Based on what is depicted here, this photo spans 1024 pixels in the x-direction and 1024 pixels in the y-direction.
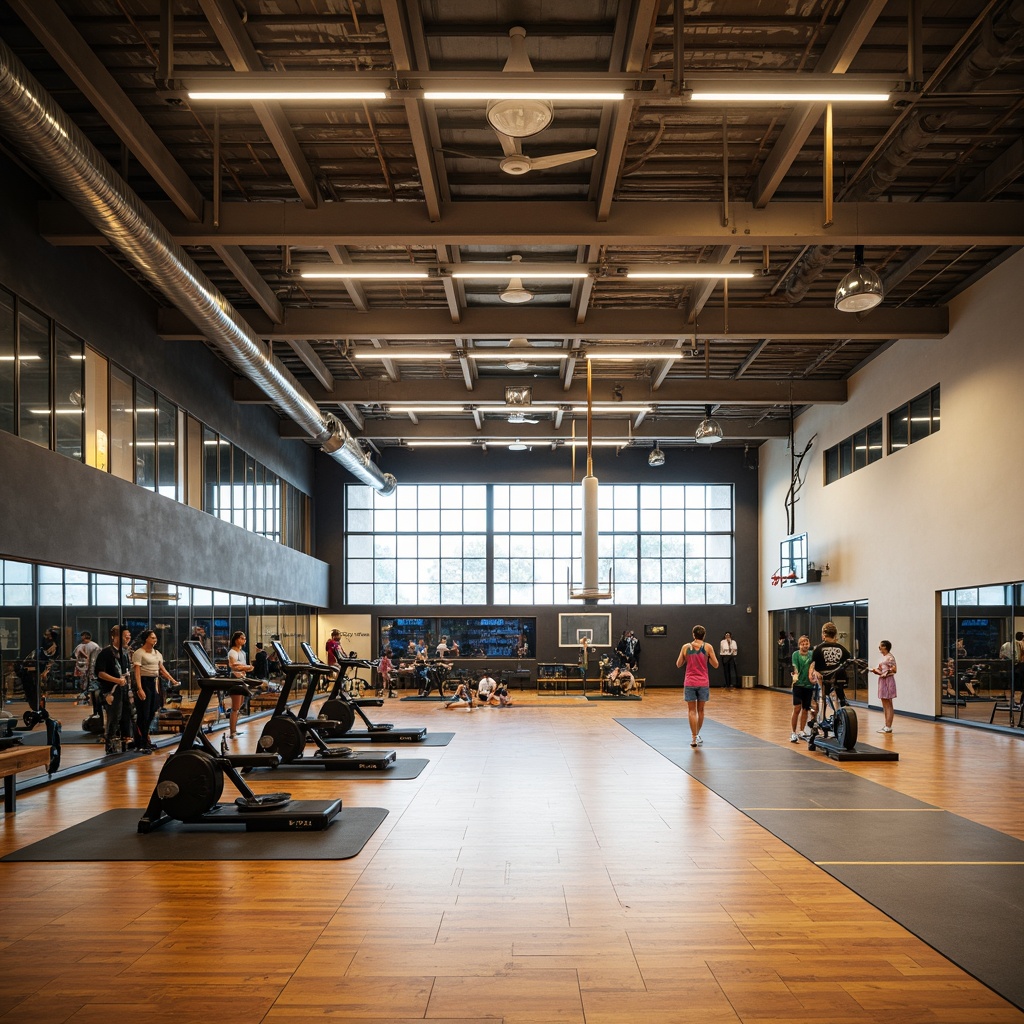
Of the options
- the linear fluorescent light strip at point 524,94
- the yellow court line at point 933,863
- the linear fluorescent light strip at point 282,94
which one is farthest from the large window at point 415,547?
the yellow court line at point 933,863

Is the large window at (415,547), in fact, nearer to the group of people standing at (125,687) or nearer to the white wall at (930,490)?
the white wall at (930,490)

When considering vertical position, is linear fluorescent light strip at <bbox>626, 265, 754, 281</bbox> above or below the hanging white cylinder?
above

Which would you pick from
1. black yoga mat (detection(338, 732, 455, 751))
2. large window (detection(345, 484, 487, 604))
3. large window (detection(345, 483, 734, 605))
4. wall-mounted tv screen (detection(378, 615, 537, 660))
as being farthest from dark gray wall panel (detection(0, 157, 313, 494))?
wall-mounted tv screen (detection(378, 615, 537, 660))

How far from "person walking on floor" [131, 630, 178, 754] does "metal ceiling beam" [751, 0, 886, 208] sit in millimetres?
8096

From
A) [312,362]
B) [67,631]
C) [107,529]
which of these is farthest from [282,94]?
[312,362]

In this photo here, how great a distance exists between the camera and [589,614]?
25.4 metres

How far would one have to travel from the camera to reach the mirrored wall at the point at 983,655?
1254 cm

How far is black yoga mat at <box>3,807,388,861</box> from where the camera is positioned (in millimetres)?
6027

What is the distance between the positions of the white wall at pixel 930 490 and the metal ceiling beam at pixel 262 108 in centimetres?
881

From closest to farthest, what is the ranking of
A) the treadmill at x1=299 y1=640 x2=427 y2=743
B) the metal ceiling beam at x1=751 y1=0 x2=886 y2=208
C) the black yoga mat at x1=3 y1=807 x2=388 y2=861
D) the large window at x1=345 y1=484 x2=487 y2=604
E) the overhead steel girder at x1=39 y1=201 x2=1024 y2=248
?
1. the black yoga mat at x1=3 y1=807 x2=388 y2=861
2. the metal ceiling beam at x1=751 y1=0 x2=886 y2=208
3. the overhead steel girder at x1=39 y1=201 x2=1024 y2=248
4. the treadmill at x1=299 y1=640 x2=427 y2=743
5. the large window at x1=345 y1=484 x2=487 y2=604

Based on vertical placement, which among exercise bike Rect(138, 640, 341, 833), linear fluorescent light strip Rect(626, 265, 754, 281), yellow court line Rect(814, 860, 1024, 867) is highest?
linear fluorescent light strip Rect(626, 265, 754, 281)

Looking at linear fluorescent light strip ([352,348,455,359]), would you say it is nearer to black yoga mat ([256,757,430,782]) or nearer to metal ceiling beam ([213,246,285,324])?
metal ceiling beam ([213,246,285,324])

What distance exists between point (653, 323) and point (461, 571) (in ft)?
42.5

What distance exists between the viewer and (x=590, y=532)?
844 cm
